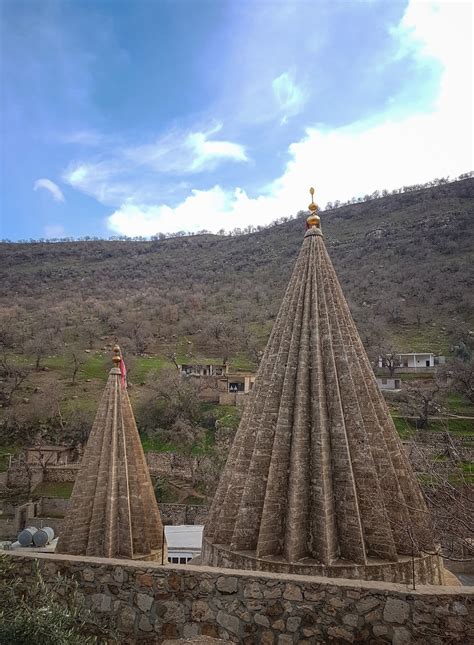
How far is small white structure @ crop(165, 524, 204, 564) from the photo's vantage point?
21.5 m

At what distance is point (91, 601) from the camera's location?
16.1ft

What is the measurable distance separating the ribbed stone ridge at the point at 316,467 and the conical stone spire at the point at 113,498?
1.65 m

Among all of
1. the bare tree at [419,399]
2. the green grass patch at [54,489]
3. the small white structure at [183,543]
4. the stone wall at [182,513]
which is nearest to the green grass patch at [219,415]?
the stone wall at [182,513]

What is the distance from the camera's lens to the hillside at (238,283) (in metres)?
65.8

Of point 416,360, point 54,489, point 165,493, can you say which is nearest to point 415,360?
point 416,360

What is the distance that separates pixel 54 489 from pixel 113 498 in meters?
29.7

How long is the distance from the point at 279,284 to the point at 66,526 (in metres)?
82.2

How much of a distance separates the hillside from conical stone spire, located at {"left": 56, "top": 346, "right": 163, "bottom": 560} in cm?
4670

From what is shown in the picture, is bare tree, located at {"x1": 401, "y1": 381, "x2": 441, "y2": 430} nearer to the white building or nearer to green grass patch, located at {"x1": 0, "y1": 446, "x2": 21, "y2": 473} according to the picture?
the white building

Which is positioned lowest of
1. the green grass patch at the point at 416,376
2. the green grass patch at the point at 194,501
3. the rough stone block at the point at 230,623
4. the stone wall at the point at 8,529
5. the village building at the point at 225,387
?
the stone wall at the point at 8,529

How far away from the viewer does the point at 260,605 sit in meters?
4.49

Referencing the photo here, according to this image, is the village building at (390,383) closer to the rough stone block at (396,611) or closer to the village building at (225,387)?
the village building at (225,387)

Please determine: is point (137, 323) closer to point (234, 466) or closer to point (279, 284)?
point (279, 284)

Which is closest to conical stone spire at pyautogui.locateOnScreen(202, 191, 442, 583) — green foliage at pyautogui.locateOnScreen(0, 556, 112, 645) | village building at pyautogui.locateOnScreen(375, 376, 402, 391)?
green foliage at pyautogui.locateOnScreen(0, 556, 112, 645)
